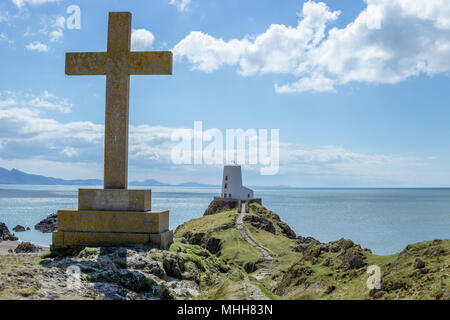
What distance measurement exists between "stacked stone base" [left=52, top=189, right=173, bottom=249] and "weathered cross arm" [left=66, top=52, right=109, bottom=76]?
3499mm

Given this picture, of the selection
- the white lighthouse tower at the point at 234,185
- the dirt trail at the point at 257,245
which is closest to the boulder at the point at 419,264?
the dirt trail at the point at 257,245

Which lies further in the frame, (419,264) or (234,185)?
(234,185)

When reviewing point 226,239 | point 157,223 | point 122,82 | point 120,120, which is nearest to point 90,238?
point 157,223

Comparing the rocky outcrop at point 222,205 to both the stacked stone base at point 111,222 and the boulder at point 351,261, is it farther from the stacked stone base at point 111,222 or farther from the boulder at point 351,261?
the stacked stone base at point 111,222

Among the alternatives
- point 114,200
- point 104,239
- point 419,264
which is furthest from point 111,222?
point 419,264

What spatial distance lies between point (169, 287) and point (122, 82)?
19.8ft

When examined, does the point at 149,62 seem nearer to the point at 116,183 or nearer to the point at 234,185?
the point at 116,183

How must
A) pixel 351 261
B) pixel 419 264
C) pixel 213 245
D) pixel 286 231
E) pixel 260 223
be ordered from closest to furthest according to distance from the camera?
pixel 419 264 < pixel 351 261 < pixel 213 245 < pixel 260 223 < pixel 286 231

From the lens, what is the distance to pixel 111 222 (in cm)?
1062

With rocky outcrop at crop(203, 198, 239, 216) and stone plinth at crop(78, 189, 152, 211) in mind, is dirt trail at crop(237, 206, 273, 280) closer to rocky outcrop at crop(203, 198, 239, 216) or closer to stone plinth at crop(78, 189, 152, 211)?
rocky outcrop at crop(203, 198, 239, 216)

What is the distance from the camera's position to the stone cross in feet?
36.6

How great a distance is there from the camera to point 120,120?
36.7ft

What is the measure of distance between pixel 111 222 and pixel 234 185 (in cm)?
4448
